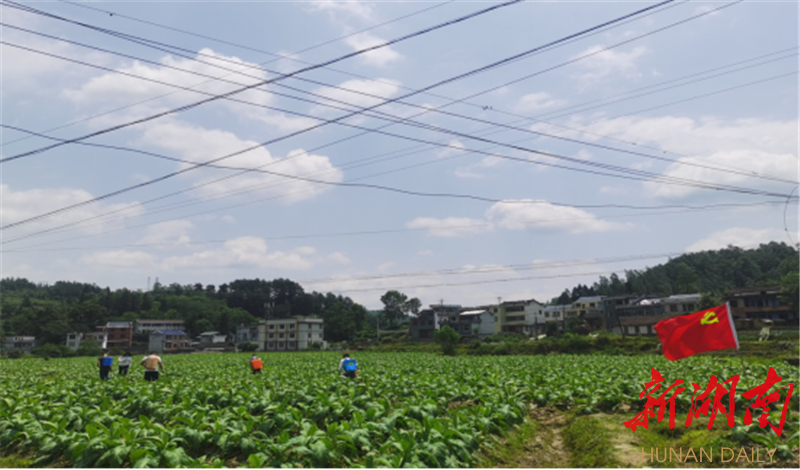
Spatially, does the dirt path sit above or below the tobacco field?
below

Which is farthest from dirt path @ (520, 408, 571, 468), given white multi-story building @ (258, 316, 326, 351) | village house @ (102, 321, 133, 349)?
village house @ (102, 321, 133, 349)

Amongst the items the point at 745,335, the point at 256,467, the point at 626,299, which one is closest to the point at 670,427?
the point at 256,467

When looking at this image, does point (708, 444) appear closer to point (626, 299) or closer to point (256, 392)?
point (256, 392)

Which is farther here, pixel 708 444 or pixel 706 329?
pixel 706 329

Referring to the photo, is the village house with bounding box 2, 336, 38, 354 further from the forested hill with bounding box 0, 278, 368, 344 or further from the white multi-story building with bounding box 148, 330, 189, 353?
the white multi-story building with bounding box 148, 330, 189, 353

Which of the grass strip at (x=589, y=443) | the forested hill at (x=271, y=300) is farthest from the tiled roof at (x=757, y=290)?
the grass strip at (x=589, y=443)

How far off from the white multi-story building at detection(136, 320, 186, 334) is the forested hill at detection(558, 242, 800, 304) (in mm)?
104653

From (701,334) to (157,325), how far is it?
12668 centimetres

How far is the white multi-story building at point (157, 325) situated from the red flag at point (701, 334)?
119m

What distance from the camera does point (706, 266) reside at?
427 ft

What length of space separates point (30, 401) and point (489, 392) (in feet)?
42.6

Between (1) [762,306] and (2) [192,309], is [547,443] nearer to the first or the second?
(1) [762,306]

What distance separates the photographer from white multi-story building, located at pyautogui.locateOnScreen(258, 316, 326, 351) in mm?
105500

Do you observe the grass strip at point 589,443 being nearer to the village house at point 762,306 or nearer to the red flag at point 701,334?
the red flag at point 701,334
